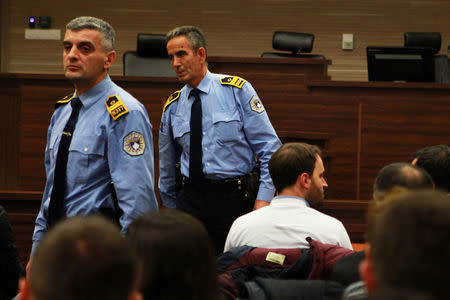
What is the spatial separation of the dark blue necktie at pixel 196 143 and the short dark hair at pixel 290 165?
0.62 metres

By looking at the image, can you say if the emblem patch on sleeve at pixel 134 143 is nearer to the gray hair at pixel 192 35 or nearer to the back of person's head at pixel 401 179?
the back of person's head at pixel 401 179

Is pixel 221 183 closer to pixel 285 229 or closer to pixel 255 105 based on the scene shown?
pixel 255 105

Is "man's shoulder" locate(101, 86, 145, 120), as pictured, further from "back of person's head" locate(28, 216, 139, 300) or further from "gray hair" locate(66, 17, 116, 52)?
"back of person's head" locate(28, 216, 139, 300)

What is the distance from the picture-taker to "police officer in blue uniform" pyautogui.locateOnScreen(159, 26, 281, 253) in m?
3.33

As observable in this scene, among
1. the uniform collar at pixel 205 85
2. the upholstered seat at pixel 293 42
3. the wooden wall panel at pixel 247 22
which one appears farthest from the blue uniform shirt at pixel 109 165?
the wooden wall panel at pixel 247 22

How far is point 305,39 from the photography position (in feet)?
24.0

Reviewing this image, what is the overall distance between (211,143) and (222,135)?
0.23 feet

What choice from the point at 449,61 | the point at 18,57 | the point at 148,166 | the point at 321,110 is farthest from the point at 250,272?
the point at 18,57

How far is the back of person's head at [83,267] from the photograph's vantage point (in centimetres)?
102

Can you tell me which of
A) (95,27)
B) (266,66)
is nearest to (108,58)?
(95,27)

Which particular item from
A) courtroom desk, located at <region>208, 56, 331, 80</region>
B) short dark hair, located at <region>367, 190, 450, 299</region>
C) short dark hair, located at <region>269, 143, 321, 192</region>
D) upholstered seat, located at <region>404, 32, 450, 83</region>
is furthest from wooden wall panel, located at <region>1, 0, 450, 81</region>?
short dark hair, located at <region>367, 190, 450, 299</region>

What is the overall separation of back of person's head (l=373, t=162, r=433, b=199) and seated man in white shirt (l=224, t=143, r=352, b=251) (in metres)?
0.34

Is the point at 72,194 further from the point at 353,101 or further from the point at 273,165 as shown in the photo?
the point at 353,101

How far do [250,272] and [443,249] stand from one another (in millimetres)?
1200
